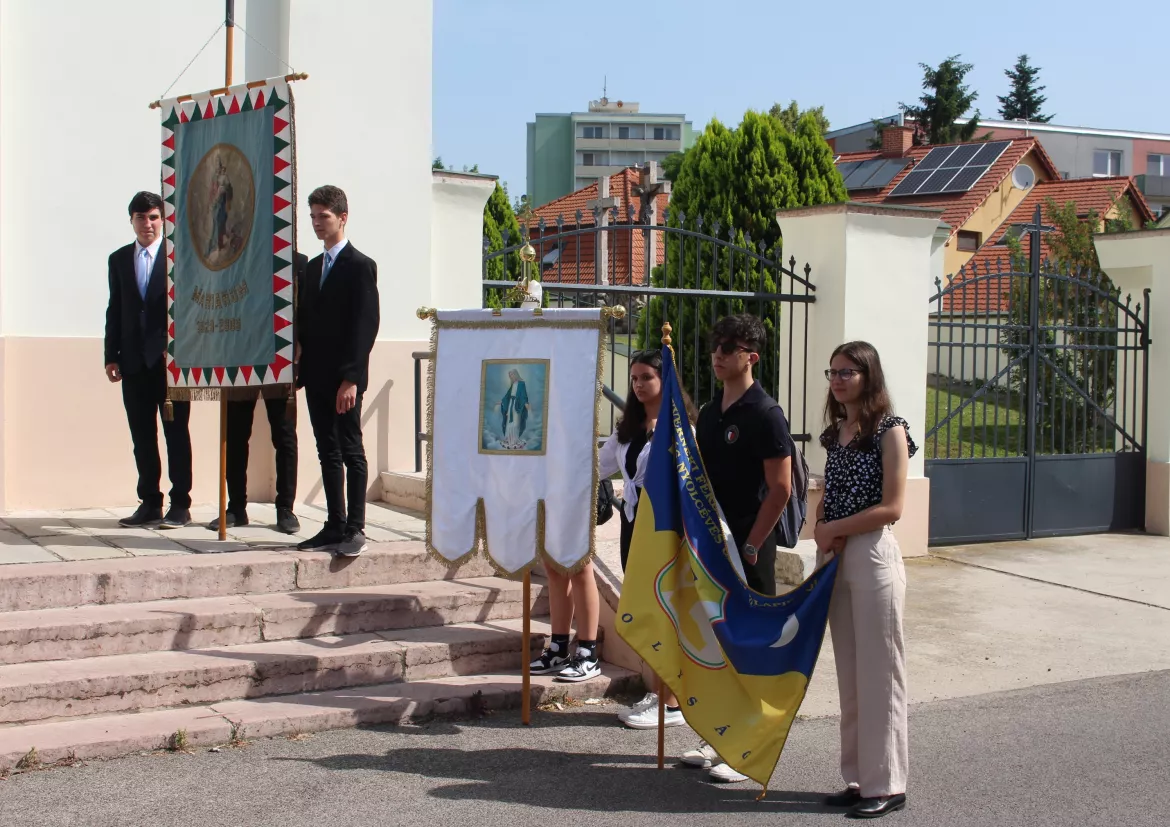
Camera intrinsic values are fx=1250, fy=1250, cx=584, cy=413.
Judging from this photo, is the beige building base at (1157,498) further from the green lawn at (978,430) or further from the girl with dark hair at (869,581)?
the girl with dark hair at (869,581)

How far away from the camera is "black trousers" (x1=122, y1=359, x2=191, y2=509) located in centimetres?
716

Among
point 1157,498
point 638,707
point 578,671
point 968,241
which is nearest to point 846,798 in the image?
point 638,707

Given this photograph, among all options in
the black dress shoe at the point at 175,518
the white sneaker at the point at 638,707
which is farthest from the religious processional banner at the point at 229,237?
the white sneaker at the point at 638,707

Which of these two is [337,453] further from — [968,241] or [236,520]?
[968,241]

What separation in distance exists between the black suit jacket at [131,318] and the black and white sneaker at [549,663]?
289 cm

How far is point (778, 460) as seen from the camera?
15.7 feet

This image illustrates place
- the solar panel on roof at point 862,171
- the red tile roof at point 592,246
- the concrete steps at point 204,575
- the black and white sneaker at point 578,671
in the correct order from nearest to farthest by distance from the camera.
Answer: the concrete steps at point 204,575 → the black and white sneaker at point 578,671 → the red tile roof at point 592,246 → the solar panel on roof at point 862,171

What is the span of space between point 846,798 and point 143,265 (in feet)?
16.0

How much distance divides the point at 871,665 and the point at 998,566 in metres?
5.67

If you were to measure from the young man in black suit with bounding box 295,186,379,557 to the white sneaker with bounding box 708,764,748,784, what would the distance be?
237 cm

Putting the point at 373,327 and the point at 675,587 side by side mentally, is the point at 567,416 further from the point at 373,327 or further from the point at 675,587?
the point at 373,327

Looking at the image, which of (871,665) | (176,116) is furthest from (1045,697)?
(176,116)

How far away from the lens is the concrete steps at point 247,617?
5355mm

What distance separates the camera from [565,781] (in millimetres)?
4758
